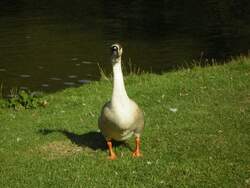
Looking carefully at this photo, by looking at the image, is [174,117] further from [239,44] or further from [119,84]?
[239,44]

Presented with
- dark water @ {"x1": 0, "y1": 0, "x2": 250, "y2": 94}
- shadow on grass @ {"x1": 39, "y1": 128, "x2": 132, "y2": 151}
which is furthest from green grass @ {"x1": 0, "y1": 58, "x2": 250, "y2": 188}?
dark water @ {"x1": 0, "y1": 0, "x2": 250, "y2": 94}

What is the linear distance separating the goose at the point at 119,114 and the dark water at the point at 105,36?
12948 mm

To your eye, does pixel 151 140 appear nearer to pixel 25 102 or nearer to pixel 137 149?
pixel 137 149

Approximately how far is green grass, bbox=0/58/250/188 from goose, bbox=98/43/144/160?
0.50 m

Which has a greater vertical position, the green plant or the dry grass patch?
the dry grass patch

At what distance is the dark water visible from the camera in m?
26.4

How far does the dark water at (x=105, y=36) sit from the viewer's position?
26350 mm

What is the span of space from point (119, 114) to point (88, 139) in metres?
2.26

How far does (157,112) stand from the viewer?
43.1 ft

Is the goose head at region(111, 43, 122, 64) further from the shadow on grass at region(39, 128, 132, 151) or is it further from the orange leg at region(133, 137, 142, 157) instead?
the shadow on grass at region(39, 128, 132, 151)

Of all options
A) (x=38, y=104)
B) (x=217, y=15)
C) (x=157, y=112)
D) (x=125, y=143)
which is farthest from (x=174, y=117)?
(x=217, y=15)

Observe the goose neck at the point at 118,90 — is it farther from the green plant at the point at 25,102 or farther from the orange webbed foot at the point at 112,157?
the green plant at the point at 25,102

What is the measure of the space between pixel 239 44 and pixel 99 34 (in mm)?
9284

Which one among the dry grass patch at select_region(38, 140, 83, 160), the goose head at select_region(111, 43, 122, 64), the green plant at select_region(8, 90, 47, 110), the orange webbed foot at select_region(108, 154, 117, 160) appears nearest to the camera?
the goose head at select_region(111, 43, 122, 64)
